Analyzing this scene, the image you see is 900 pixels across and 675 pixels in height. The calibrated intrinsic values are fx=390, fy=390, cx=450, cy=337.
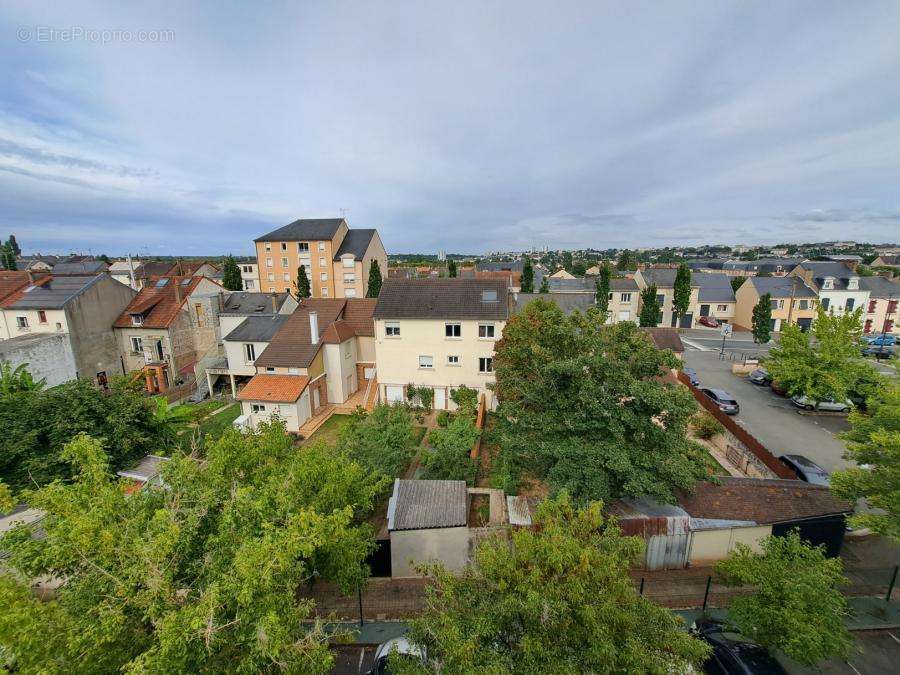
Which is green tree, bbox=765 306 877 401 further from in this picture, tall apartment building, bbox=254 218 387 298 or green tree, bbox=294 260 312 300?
tall apartment building, bbox=254 218 387 298

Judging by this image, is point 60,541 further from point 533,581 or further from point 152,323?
point 152,323

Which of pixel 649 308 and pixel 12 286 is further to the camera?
pixel 649 308

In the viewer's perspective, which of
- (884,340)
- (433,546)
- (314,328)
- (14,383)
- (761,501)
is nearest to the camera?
(433,546)

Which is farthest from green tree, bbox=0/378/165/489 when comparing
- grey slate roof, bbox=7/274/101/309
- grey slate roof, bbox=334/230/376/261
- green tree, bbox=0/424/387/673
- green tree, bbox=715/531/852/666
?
grey slate roof, bbox=334/230/376/261

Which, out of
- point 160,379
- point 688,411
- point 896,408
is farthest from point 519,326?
point 160,379

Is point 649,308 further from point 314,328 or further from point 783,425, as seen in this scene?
point 314,328

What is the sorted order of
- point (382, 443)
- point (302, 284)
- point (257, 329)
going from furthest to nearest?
point (302, 284) → point (257, 329) → point (382, 443)

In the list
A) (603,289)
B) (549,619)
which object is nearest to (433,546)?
(549,619)

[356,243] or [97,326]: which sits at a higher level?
[356,243]
